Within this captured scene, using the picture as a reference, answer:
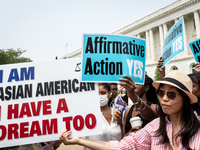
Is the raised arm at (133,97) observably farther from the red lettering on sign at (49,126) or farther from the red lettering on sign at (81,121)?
the red lettering on sign at (49,126)

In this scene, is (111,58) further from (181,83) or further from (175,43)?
(175,43)

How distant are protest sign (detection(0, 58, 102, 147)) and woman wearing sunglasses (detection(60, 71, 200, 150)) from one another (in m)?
0.43

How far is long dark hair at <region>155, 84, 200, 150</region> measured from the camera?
146cm

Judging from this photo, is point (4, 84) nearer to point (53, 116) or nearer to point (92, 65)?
point (53, 116)

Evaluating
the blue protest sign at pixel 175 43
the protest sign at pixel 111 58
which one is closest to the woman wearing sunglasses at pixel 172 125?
the protest sign at pixel 111 58

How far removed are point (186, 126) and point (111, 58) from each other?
1.11m

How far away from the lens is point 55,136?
79.7 inches

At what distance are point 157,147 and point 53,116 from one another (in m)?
1.17

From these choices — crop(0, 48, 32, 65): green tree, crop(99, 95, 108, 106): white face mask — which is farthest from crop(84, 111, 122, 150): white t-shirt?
crop(0, 48, 32, 65): green tree

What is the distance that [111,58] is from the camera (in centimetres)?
221

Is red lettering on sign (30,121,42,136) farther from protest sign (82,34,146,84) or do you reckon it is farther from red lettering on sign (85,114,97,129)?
protest sign (82,34,146,84)

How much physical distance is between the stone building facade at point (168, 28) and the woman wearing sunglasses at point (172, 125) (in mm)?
31280

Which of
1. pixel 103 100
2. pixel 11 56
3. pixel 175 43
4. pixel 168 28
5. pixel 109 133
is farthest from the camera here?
pixel 168 28

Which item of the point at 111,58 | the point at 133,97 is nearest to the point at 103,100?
the point at 133,97
